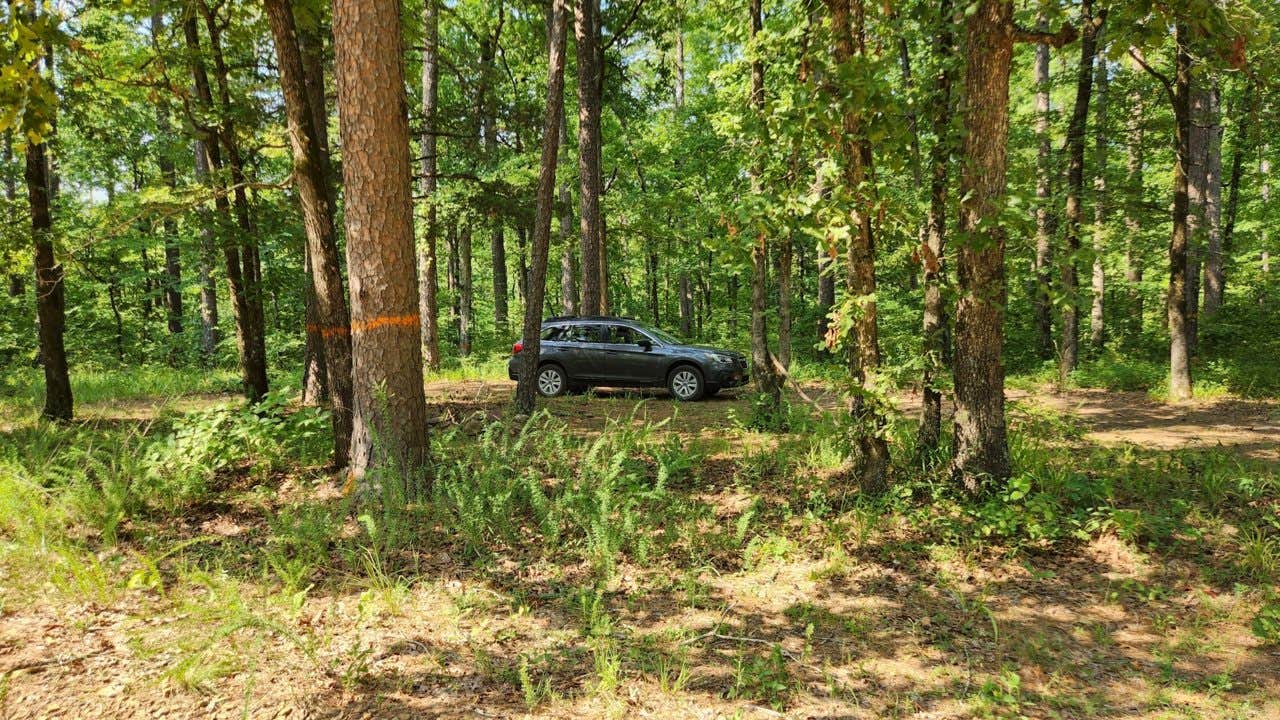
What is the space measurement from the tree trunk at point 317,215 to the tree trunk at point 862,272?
4.79 m

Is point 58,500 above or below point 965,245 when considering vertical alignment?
below

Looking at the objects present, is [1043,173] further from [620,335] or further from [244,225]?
[244,225]

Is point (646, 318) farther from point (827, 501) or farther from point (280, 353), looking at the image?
point (827, 501)

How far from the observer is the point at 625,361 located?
39.3 ft

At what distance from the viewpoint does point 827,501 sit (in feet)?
18.2

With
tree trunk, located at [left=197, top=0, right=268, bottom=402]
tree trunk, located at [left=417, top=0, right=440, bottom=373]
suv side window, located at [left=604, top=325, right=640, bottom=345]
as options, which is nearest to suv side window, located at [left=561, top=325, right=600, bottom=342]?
suv side window, located at [left=604, top=325, right=640, bottom=345]

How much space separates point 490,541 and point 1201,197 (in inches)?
629

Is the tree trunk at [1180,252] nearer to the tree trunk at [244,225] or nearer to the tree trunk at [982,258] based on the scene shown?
the tree trunk at [982,258]

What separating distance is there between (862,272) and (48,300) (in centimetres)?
1053

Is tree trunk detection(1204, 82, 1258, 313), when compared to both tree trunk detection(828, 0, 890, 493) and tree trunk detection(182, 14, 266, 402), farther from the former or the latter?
tree trunk detection(182, 14, 266, 402)

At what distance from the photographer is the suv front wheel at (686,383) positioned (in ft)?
38.0

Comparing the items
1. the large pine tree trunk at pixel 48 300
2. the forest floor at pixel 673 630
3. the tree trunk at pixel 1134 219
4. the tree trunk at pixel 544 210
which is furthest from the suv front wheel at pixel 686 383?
the large pine tree trunk at pixel 48 300

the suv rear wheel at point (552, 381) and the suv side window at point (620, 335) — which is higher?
the suv side window at point (620, 335)

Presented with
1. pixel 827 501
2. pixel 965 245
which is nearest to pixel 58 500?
pixel 827 501
